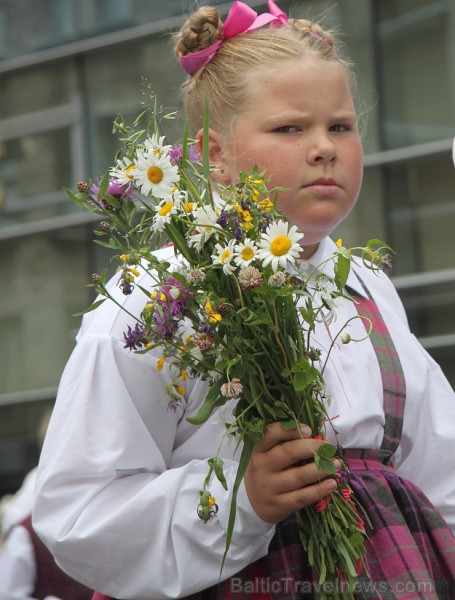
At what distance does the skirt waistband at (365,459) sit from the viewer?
251cm

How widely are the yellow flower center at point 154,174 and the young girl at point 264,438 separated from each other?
1.11ft

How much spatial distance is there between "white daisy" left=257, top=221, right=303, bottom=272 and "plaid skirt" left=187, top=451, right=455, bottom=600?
53 cm

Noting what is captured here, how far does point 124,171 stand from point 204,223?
194mm

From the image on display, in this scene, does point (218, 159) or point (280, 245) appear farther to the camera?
point (218, 159)

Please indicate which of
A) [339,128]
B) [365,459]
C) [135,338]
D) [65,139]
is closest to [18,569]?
[365,459]

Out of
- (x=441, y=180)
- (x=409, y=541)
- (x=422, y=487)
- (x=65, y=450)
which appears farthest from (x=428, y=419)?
(x=441, y=180)

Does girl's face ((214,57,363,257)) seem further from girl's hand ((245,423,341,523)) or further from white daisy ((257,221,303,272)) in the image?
girl's hand ((245,423,341,523))

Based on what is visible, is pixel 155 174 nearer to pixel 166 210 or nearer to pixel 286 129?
pixel 166 210

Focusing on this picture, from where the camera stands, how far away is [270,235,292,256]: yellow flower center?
6.97 feet

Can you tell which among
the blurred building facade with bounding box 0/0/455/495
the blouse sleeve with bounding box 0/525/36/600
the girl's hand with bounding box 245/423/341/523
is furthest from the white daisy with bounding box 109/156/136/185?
the blurred building facade with bounding box 0/0/455/495

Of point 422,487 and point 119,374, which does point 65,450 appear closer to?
point 119,374

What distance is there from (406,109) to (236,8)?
702cm

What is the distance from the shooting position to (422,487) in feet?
9.09

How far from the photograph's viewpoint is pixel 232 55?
2750 millimetres
